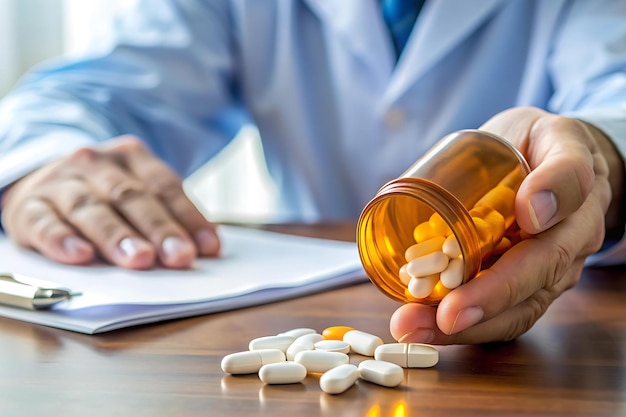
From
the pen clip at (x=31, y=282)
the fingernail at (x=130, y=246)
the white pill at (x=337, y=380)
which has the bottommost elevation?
the fingernail at (x=130, y=246)

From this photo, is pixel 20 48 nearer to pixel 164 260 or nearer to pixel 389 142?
pixel 389 142

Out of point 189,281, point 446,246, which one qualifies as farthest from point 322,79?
point 446,246

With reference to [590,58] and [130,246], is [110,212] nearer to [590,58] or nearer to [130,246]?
[130,246]

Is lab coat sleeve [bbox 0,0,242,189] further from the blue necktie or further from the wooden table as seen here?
the wooden table

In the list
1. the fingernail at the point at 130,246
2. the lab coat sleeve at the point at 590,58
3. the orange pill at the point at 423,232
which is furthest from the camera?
the lab coat sleeve at the point at 590,58

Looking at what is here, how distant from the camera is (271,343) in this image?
22.2 inches

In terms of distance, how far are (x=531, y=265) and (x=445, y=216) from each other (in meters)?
0.09

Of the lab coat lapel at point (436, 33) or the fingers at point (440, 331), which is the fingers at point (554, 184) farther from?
the lab coat lapel at point (436, 33)

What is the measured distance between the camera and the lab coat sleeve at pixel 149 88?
1.15m

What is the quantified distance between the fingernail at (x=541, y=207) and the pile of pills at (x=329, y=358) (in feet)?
0.37

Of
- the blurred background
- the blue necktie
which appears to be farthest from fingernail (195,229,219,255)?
the blurred background

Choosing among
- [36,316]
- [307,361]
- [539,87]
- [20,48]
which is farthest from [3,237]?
[20,48]

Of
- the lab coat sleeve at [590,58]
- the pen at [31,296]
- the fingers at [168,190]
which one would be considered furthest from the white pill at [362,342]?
the lab coat sleeve at [590,58]

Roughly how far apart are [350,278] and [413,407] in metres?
0.35
